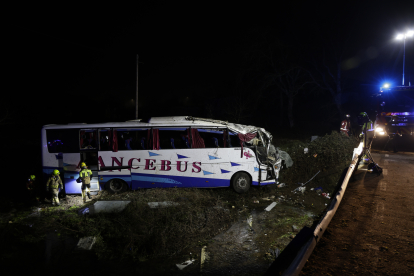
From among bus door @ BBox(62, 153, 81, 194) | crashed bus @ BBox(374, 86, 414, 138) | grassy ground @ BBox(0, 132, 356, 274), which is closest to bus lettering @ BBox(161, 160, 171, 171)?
grassy ground @ BBox(0, 132, 356, 274)

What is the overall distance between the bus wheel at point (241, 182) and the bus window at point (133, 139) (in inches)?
133

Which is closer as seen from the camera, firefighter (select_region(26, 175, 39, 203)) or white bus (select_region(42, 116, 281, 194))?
firefighter (select_region(26, 175, 39, 203))

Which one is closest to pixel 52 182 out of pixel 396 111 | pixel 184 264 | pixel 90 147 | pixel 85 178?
pixel 85 178

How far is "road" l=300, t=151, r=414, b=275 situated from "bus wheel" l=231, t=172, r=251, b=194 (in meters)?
2.96

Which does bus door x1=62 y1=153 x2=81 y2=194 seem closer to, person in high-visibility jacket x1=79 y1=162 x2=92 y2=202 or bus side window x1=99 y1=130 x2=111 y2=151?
person in high-visibility jacket x1=79 y1=162 x2=92 y2=202

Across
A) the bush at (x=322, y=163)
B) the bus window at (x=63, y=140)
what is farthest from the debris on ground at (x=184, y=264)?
the bush at (x=322, y=163)

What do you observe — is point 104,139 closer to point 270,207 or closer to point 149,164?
point 149,164

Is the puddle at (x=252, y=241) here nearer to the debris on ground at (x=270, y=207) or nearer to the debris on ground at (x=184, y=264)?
the debris on ground at (x=270, y=207)

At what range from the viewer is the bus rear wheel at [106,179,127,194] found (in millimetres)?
8578

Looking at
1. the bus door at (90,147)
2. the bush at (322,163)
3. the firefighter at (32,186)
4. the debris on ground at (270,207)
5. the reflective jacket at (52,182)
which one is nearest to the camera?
the debris on ground at (270,207)

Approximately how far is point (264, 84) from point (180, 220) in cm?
2334

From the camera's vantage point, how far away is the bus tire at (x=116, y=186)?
8.58 meters

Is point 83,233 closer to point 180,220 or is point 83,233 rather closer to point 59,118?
point 180,220

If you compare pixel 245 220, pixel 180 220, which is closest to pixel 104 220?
pixel 180 220
